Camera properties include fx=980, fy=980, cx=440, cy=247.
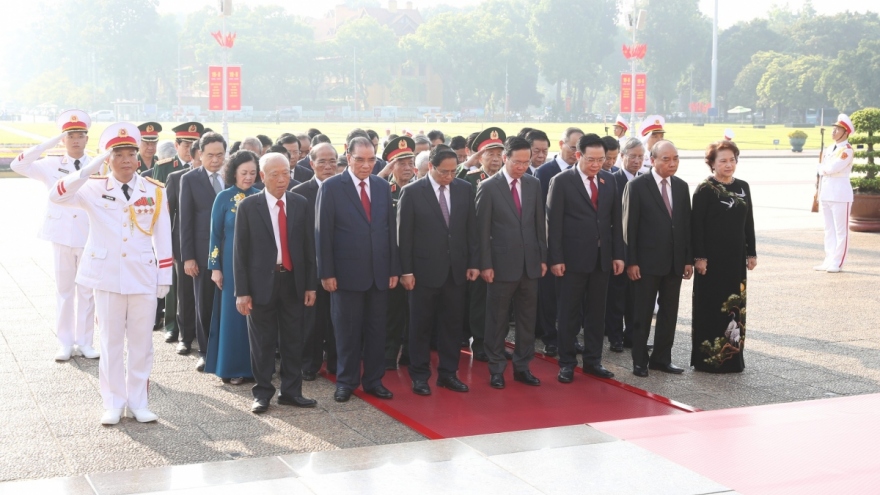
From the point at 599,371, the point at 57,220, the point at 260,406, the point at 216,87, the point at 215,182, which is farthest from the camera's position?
the point at 216,87

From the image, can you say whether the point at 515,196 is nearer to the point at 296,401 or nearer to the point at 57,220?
the point at 296,401

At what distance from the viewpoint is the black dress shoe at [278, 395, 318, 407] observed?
6.62m

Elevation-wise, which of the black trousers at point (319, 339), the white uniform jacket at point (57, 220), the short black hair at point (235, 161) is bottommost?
the black trousers at point (319, 339)

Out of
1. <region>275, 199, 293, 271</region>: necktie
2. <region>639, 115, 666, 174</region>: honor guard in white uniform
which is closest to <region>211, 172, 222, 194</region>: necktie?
<region>275, 199, 293, 271</region>: necktie

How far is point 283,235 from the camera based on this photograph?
6641 mm

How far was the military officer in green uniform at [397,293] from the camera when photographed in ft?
25.2

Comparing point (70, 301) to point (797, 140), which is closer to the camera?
point (70, 301)

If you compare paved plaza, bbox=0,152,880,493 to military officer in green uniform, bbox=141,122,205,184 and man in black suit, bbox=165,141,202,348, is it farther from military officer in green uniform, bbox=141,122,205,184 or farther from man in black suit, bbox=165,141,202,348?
military officer in green uniform, bbox=141,122,205,184

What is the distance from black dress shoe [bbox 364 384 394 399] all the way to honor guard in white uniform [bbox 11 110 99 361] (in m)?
2.51

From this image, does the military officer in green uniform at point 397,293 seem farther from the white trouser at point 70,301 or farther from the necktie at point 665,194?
the white trouser at point 70,301

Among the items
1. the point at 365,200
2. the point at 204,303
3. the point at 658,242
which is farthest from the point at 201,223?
the point at 658,242

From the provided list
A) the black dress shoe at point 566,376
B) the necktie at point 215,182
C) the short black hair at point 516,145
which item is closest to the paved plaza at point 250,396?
the black dress shoe at point 566,376

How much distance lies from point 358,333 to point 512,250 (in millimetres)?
1268

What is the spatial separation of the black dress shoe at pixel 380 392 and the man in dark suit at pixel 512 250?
0.83m
